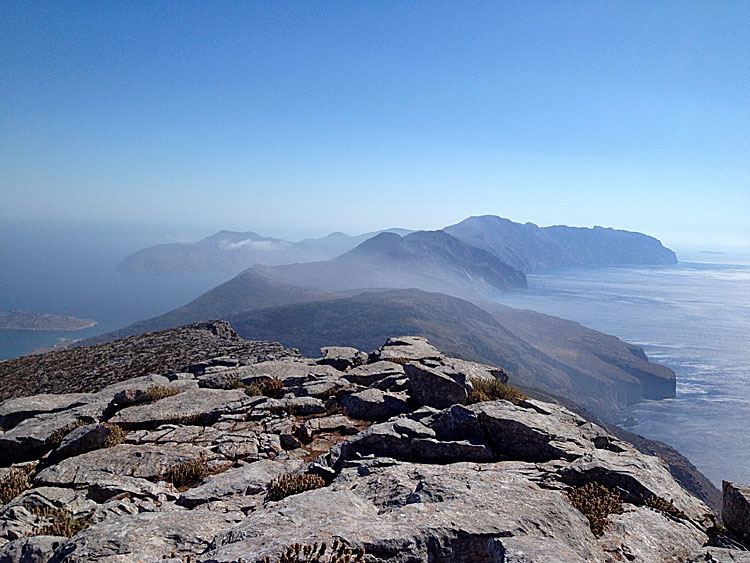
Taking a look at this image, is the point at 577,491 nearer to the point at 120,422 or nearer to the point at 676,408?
the point at 120,422

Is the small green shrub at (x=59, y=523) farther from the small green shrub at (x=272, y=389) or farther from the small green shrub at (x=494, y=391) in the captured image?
the small green shrub at (x=494, y=391)

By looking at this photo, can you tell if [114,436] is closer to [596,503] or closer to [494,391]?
[596,503]

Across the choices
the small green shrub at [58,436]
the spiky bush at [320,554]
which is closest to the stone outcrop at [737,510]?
the spiky bush at [320,554]

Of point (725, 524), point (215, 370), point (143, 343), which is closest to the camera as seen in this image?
point (725, 524)

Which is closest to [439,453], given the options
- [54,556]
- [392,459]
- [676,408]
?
[392,459]

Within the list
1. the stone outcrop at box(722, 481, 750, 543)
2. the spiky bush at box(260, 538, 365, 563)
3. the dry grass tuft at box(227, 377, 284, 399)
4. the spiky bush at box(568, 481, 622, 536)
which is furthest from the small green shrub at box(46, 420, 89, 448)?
the stone outcrop at box(722, 481, 750, 543)

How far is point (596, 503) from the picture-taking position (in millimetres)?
8023

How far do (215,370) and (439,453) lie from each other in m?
15.3

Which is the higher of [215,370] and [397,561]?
[397,561]

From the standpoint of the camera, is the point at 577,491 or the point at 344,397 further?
the point at 344,397

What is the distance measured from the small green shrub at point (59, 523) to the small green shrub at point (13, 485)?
217 cm

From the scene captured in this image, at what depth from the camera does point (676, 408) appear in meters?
194

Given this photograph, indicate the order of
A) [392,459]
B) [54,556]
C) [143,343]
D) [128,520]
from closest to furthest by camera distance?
1. [54,556]
2. [128,520]
3. [392,459]
4. [143,343]

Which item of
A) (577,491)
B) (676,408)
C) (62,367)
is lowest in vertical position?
(676,408)
